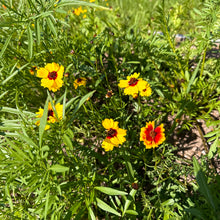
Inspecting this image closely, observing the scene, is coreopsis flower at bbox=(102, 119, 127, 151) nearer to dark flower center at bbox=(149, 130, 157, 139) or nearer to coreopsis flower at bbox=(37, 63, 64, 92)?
dark flower center at bbox=(149, 130, 157, 139)

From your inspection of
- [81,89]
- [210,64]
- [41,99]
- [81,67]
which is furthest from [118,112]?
[210,64]

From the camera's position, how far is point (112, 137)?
1.08m

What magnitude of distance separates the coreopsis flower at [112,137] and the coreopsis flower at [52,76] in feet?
1.14

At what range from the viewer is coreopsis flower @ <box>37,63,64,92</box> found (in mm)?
1107

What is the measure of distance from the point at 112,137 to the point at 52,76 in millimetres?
487

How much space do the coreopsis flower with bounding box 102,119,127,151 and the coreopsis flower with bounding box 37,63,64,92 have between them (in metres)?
0.35

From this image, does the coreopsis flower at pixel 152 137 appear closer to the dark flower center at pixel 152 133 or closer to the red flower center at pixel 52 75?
the dark flower center at pixel 152 133

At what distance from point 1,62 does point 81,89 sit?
1.76 feet

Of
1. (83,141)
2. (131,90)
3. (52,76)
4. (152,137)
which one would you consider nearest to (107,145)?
(152,137)

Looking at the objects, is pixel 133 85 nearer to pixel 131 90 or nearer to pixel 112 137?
pixel 131 90

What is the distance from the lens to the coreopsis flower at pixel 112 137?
1057 millimetres

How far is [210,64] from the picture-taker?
1.81 meters

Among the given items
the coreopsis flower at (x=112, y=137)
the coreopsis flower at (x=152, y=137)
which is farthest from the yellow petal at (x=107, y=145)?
the coreopsis flower at (x=152, y=137)

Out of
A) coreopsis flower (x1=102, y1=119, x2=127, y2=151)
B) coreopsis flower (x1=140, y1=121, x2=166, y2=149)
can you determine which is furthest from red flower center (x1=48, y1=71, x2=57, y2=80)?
coreopsis flower (x1=140, y1=121, x2=166, y2=149)
